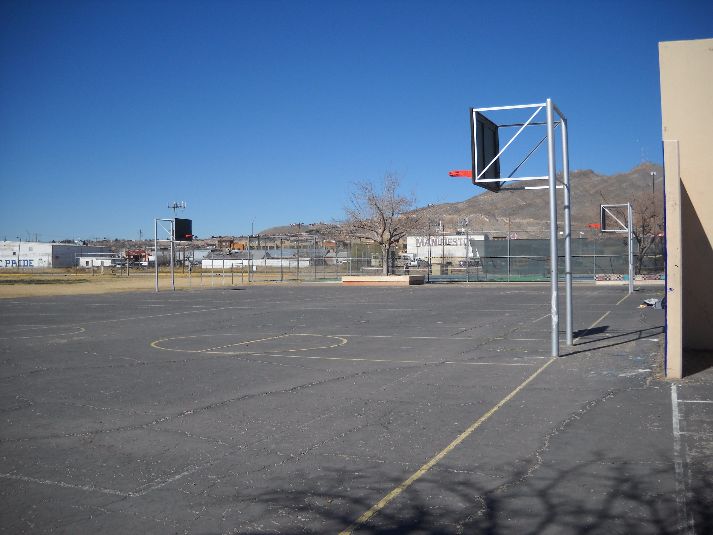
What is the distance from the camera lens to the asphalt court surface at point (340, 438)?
203 inches

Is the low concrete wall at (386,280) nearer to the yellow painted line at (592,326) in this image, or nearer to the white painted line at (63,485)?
the yellow painted line at (592,326)

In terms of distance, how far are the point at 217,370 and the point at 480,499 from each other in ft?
24.5

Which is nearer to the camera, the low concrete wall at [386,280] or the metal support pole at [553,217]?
the metal support pole at [553,217]

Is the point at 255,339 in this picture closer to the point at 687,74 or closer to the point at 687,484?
the point at 687,74

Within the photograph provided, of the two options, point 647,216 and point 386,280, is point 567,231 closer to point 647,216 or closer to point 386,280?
point 386,280

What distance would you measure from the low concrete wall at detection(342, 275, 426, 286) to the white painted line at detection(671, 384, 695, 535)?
127 feet

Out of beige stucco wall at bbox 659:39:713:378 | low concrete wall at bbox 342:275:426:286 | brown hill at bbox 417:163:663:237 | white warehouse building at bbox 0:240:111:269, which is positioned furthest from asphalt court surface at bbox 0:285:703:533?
brown hill at bbox 417:163:663:237

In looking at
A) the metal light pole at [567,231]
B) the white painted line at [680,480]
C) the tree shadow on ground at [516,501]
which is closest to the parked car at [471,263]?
the metal light pole at [567,231]

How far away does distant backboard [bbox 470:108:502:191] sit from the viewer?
14.4 meters

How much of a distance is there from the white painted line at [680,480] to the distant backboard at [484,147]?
727cm

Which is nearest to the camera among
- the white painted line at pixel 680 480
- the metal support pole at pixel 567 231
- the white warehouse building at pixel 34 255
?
the white painted line at pixel 680 480

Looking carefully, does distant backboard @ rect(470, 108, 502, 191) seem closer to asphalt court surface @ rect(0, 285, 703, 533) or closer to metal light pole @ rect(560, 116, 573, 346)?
metal light pole @ rect(560, 116, 573, 346)

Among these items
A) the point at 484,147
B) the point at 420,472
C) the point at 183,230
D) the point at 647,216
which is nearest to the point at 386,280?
the point at 183,230

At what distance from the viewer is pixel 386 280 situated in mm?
48031
